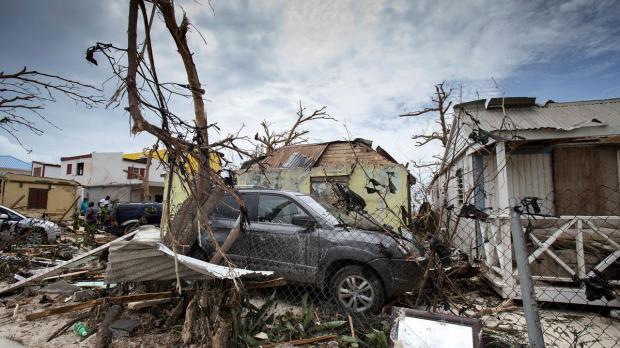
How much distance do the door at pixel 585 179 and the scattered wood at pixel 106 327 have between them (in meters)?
8.64

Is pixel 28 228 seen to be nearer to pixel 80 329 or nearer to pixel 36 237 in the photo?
pixel 36 237

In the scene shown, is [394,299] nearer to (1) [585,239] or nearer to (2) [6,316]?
(1) [585,239]

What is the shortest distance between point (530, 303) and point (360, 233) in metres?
2.61

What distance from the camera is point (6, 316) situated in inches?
164

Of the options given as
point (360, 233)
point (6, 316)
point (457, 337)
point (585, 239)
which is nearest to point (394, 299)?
point (360, 233)

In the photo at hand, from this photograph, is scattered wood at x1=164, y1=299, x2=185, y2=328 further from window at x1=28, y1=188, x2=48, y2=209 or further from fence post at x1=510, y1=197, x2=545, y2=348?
window at x1=28, y1=188, x2=48, y2=209

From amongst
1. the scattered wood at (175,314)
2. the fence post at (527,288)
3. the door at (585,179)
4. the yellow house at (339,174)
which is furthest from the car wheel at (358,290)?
the door at (585,179)

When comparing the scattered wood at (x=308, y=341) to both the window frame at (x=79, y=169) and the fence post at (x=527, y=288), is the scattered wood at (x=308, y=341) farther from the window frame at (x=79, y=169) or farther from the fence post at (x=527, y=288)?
the window frame at (x=79, y=169)

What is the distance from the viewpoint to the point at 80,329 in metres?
3.52

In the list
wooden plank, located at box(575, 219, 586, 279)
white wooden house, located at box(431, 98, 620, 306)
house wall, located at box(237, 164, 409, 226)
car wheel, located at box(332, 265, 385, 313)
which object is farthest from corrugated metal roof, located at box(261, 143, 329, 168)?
wooden plank, located at box(575, 219, 586, 279)

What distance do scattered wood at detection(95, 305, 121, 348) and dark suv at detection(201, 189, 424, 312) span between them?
1691 millimetres

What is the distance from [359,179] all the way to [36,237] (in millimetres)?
10523

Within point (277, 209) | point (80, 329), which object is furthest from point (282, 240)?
point (80, 329)

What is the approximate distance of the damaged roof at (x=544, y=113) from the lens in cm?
705
